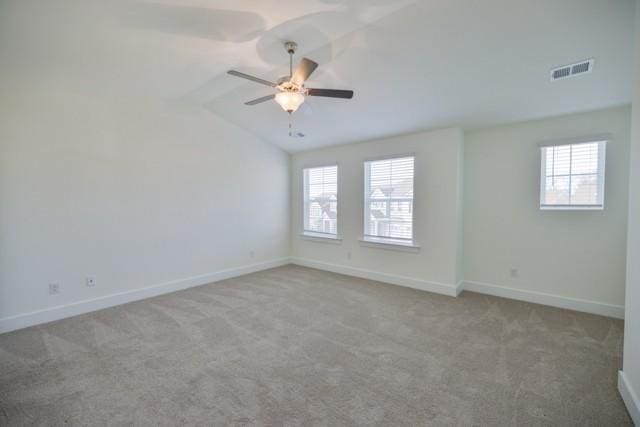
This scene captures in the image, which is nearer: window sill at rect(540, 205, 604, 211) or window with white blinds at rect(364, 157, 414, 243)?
window sill at rect(540, 205, 604, 211)

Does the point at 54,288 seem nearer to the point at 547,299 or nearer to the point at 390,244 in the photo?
the point at 390,244

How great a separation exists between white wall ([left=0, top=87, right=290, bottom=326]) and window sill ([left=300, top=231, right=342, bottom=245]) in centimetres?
110

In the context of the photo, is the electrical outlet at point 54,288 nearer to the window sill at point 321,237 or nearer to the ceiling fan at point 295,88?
the ceiling fan at point 295,88

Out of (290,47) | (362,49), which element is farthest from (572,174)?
(290,47)

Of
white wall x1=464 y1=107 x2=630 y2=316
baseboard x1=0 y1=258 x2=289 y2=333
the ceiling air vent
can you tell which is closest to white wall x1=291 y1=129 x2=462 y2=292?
white wall x1=464 y1=107 x2=630 y2=316

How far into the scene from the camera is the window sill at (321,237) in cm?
534

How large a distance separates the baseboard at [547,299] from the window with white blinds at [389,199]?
1201mm

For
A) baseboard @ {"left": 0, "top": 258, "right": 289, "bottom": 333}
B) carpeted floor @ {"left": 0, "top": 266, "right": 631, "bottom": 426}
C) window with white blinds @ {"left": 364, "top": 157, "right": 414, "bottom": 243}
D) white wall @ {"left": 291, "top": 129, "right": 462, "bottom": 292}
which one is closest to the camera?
carpeted floor @ {"left": 0, "top": 266, "right": 631, "bottom": 426}

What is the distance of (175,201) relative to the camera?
166 inches

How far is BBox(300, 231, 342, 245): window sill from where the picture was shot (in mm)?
5339

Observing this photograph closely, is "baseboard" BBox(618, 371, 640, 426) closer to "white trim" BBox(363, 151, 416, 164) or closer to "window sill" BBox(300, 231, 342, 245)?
"white trim" BBox(363, 151, 416, 164)

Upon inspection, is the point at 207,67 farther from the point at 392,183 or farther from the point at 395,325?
the point at 395,325

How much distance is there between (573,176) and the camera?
3414 mm

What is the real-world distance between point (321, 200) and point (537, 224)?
11.4 ft
